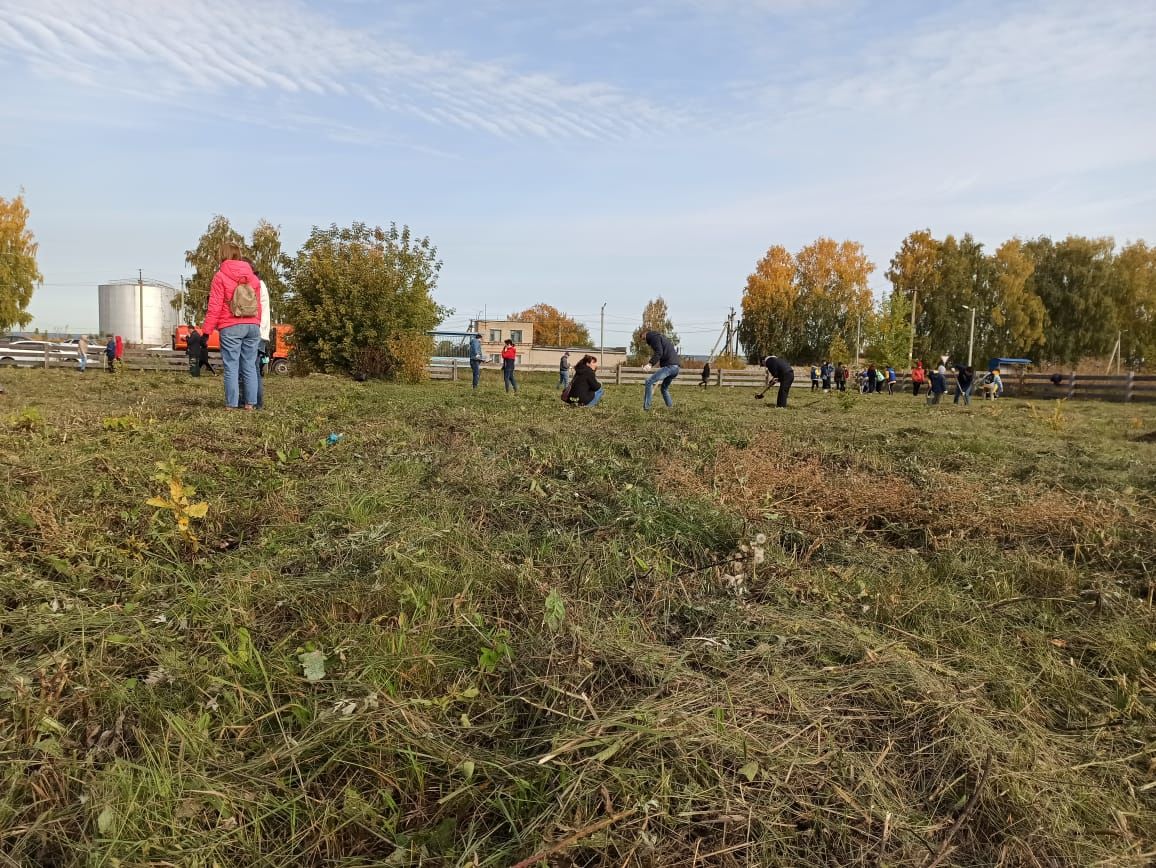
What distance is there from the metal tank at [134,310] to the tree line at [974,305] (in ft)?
185

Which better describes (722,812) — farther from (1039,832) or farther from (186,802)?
(186,802)

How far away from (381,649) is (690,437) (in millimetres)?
4825

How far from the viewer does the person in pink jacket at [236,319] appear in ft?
24.0

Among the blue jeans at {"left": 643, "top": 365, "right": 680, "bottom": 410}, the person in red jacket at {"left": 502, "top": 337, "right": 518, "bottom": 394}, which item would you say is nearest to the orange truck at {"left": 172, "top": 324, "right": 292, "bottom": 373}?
the person in red jacket at {"left": 502, "top": 337, "right": 518, "bottom": 394}

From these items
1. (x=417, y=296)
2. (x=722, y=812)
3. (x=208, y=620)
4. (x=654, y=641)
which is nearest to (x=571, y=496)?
(x=654, y=641)

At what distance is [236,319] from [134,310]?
6974 cm

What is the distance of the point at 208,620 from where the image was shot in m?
2.41

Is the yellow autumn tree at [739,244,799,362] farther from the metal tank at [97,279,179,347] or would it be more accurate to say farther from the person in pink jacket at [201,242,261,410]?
the person in pink jacket at [201,242,261,410]

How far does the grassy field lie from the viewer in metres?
1.62

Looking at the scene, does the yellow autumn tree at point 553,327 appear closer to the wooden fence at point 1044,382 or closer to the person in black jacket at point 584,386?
the wooden fence at point 1044,382

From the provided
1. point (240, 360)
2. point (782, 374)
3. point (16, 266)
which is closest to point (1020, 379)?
point (782, 374)

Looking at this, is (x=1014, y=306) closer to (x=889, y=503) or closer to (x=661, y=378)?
(x=661, y=378)

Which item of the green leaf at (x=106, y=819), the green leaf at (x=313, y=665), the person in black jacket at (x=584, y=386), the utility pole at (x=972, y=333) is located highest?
the utility pole at (x=972, y=333)

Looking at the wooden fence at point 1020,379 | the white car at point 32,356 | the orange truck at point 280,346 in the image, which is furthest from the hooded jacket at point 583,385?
the white car at point 32,356
